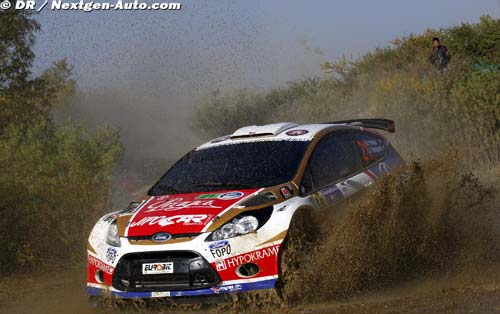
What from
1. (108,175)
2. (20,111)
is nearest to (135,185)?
(20,111)

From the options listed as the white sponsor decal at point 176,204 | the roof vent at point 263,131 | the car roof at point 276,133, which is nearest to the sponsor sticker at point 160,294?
the white sponsor decal at point 176,204

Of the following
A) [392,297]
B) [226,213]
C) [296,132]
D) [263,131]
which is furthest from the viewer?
[263,131]

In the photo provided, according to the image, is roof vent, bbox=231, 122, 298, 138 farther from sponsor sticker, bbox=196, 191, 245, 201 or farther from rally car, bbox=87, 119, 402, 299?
sponsor sticker, bbox=196, 191, 245, 201

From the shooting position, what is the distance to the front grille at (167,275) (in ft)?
21.0

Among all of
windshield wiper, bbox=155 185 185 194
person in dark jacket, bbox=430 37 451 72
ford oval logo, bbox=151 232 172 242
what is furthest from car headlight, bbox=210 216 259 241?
person in dark jacket, bbox=430 37 451 72

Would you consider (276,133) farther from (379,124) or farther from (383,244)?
(383,244)

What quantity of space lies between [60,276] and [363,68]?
18221 millimetres

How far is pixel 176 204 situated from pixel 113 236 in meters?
0.60

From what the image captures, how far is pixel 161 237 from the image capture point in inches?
258

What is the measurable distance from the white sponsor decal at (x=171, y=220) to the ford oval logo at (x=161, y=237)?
3.7 inches

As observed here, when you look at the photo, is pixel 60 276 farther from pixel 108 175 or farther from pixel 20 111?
pixel 20 111

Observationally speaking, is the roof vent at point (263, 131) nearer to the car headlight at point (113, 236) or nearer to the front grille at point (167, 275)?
the car headlight at point (113, 236)

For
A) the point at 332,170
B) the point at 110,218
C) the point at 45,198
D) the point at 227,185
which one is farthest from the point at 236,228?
the point at 45,198

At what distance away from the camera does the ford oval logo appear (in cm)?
652
